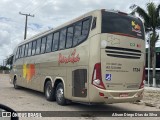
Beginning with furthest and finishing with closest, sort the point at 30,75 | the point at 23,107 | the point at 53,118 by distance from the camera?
the point at 30,75
the point at 23,107
the point at 53,118

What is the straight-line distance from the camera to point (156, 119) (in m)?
9.20

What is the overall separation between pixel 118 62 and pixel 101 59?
0.70 m

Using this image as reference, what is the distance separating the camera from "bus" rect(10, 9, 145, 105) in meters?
9.57

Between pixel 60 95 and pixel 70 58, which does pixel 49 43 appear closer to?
pixel 70 58

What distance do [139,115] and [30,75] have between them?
807 cm

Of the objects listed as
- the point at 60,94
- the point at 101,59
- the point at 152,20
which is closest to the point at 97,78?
the point at 101,59

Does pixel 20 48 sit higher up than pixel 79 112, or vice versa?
pixel 20 48

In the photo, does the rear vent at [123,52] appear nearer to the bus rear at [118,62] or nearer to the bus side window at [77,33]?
the bus rear at [118,62]

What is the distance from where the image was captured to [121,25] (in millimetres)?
10227

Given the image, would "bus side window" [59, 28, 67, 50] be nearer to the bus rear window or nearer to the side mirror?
the bus rear window

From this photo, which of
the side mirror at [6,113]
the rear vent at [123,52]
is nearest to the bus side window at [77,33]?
the rear vent at [123,52]

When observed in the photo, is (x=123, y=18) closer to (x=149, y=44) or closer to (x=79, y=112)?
(x=79, y=112)

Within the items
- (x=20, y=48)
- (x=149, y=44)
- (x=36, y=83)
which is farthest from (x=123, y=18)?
(x=149, y=44)

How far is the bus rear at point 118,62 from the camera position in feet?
31.1
